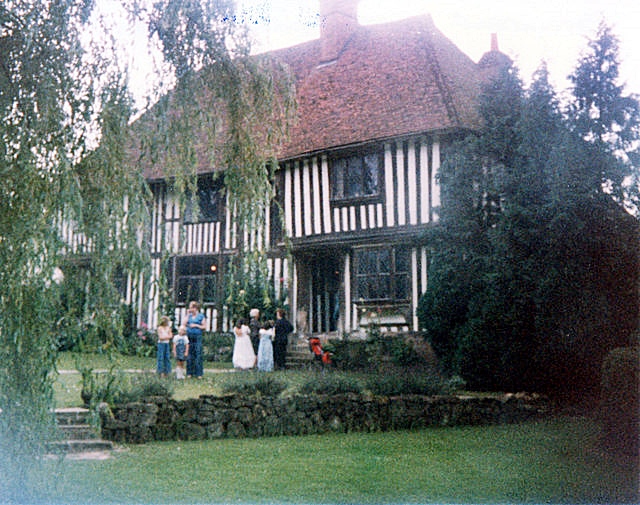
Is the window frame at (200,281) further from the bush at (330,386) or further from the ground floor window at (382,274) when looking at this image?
the bush at (330,386)

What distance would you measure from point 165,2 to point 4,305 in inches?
101

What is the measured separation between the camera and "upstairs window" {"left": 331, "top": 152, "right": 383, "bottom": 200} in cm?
1485

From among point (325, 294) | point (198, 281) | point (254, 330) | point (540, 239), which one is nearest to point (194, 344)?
point (254, 330)

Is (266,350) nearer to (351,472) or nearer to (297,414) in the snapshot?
(297,414)

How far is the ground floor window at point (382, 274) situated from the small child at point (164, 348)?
4972 millimetres

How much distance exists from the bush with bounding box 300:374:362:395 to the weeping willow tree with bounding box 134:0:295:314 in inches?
166

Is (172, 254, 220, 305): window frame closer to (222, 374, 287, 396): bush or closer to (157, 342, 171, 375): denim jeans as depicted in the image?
(157, 342, 171, 375): denim jeans

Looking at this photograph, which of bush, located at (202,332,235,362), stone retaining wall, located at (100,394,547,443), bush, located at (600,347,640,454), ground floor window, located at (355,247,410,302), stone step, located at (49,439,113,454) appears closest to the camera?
bush, located at (600,347,640,454)

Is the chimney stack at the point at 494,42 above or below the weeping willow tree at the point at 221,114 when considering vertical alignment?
above

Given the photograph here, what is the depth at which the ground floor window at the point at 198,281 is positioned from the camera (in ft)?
46.1

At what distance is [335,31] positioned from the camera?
50.8 feet

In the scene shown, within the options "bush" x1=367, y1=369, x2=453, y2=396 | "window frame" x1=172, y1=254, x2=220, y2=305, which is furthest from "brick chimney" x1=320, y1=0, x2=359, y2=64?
"bush" x1=367, y1=369, x2=453, y2=396

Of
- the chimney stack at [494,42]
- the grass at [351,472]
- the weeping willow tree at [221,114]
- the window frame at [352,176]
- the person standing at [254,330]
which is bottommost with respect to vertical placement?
the grass at [351,472]

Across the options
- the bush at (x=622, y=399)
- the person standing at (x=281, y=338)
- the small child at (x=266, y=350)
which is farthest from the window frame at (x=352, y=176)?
the bush at (x=622, y=399)
